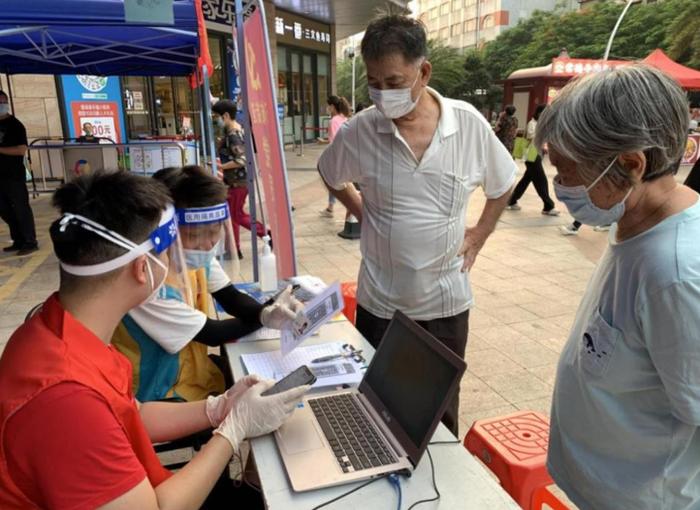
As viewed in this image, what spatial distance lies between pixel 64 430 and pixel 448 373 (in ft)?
2.52

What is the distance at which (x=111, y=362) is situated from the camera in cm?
112

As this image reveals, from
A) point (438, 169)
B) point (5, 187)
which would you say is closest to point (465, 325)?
point (438, 169)

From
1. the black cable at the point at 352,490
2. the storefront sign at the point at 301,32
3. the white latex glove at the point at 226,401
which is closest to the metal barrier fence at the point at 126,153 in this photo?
the white latex glove at the point at 226,401

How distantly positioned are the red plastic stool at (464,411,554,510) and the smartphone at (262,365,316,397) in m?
0.80

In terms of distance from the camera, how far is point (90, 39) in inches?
216

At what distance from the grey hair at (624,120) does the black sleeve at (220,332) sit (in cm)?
138

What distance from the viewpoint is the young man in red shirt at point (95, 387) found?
2.96 ft

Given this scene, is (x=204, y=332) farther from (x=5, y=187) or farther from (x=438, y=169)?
(x=5, y=187)

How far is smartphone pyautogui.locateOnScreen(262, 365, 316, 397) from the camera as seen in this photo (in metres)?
1.40

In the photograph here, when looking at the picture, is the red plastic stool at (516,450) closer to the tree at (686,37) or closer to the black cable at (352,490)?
the black cable at (352,490)

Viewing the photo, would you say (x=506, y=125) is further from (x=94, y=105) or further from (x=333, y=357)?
(x=333, y=357)

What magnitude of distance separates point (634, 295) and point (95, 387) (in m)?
1.06

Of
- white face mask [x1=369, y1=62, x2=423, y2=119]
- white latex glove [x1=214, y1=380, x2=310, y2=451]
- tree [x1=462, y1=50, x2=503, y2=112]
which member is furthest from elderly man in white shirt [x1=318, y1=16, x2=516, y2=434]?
tree [x1=462, y1=50, x2=503, y2=112]

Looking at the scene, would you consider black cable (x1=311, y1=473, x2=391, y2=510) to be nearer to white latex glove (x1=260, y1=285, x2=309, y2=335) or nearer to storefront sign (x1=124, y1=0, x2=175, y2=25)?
white latex glove (x1=260, y1=285, x2=309, y2=335)
